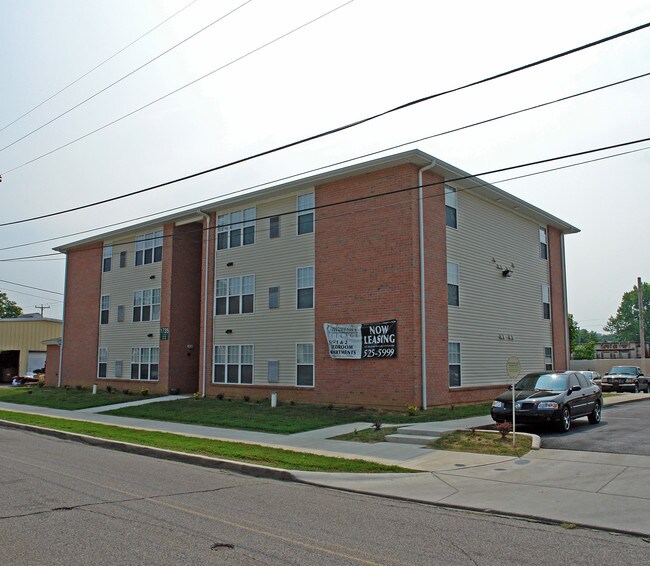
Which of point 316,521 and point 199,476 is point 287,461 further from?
point 316,521

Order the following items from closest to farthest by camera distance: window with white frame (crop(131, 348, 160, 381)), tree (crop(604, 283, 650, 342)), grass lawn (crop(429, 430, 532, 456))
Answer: grass lawn (crop(429, 430, 532, 456)) < window with white frame (crop(131, 348, 160, 381)) < tree (crop(604, 283, 650, 342))

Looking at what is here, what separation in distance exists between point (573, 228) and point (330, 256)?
15.7 meters

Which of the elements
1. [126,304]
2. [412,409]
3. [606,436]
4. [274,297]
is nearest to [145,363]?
[126,304]

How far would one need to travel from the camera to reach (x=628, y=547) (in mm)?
6660

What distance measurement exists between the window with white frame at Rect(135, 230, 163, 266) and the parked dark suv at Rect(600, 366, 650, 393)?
1033 inches

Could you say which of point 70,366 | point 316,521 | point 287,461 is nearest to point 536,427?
point 287,461

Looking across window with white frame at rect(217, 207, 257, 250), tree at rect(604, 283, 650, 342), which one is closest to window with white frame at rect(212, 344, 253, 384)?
window with white frame at rect(217, 207, 257, 250)

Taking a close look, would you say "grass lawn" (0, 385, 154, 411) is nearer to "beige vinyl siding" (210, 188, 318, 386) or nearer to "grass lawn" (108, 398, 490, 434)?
"grass lawn" (108, 398, 490, 434)

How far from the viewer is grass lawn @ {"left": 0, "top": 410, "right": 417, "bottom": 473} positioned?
11.3 metres

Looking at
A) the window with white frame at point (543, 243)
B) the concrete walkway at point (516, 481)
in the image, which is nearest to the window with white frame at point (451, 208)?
the window with white frame at point (543, 243)

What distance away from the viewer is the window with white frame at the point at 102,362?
33969 millimetres

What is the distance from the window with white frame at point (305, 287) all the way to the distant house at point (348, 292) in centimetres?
8

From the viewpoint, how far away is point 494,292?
25.7 meters

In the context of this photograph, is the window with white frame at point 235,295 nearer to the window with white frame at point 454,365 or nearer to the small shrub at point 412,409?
the window with white frame at point 454,365
